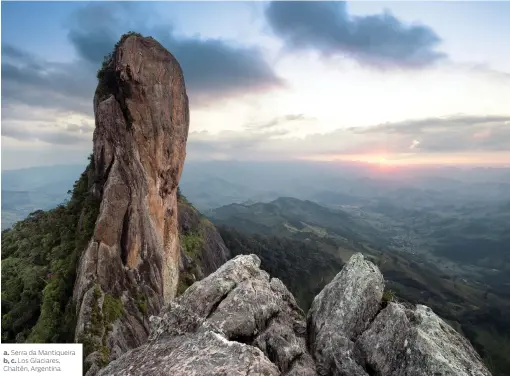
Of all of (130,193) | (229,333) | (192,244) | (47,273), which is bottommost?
(192,244)

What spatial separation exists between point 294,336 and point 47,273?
23020mm

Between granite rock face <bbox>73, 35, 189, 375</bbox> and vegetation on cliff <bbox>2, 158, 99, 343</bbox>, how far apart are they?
1.46 m

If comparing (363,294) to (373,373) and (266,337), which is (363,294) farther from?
(266,337)

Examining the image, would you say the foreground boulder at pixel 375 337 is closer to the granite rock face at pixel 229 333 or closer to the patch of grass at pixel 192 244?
the granite rock face at pixel 229 333

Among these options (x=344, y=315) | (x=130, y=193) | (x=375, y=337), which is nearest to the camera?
(x=375, y=337)

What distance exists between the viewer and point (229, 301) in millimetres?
12930

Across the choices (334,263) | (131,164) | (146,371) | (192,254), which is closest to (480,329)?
(334,263)

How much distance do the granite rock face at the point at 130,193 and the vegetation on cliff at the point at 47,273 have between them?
1.46m

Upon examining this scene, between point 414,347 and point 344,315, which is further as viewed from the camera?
point 344,315

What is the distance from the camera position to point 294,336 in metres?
12.1

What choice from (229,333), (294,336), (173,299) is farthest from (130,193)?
A: (294,336)

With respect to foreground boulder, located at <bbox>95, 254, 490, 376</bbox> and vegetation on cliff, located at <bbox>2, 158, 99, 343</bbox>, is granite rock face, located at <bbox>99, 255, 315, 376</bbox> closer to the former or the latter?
foreground boulder, located at <bbox>95, 254, 490, 376</bbox>

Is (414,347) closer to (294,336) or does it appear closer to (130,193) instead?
(294,336)

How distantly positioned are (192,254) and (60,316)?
31743mm
